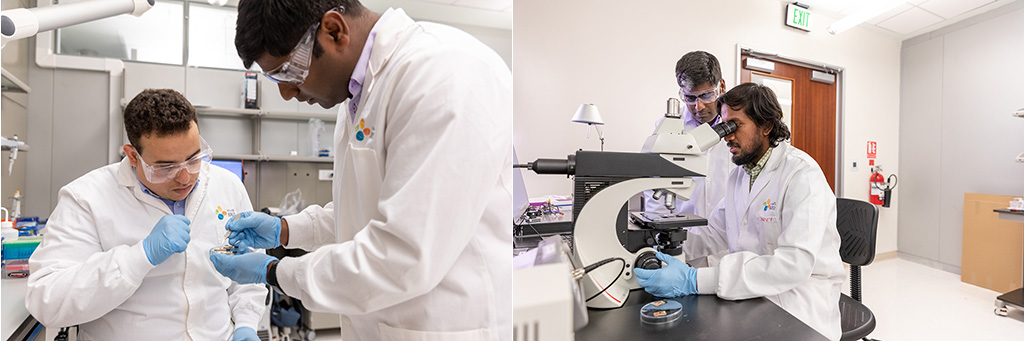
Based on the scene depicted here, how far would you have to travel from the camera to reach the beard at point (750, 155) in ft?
3.82

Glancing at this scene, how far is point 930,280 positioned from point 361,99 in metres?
1.54

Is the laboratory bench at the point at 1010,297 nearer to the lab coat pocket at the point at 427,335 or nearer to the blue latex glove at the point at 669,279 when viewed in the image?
the blue latex glove at the point at 669,279

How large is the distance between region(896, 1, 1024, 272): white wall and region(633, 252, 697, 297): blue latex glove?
61cm

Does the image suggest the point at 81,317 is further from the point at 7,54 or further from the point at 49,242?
the point at 7,54

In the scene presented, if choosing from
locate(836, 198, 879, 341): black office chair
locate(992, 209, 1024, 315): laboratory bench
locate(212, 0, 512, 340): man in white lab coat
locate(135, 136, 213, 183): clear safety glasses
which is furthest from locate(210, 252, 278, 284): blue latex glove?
locate(992, 209, 1024, 315): laboratory bench

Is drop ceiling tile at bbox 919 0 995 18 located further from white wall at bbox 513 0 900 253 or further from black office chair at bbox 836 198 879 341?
black office chair at bbox 836 198 879 341

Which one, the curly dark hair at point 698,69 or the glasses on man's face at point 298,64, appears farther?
the curly dark hair at point 698,69

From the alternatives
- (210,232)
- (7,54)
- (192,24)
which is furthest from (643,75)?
(192,24)

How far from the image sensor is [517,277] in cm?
45

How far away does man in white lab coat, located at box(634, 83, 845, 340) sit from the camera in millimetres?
997

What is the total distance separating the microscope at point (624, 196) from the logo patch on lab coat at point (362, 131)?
0.34 metres

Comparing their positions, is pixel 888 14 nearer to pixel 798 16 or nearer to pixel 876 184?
pixel 798 16

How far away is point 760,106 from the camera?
1087mm

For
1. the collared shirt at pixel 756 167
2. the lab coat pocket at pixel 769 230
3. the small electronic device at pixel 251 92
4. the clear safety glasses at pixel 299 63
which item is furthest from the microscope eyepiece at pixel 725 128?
the small electronic device at pixel 251 92
